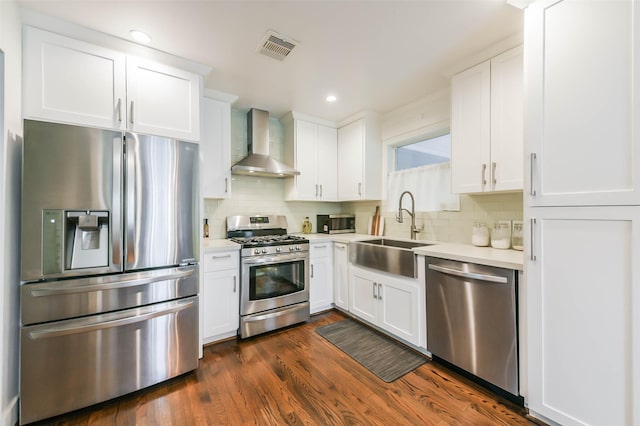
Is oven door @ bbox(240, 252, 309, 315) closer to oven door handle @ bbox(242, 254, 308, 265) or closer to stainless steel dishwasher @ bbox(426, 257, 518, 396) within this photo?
oven door handle @ bbox(242, 254, 308, 265)

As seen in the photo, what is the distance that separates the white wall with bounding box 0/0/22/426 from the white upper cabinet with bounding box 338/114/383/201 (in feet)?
9.71

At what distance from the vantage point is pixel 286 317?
108 inches

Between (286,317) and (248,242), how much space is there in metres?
0.91

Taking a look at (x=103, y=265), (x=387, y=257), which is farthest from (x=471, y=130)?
(x=103, y=265)

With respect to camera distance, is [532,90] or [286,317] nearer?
[532,90]

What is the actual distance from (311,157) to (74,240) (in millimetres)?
2542

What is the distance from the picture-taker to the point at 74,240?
5.26 ft

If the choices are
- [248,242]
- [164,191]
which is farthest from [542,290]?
[164,191]

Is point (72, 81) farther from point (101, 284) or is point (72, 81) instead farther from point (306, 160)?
point (306, 160)

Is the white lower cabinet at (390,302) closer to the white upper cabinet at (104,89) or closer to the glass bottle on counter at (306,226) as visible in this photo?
the glass bottle on counter at (306,226)

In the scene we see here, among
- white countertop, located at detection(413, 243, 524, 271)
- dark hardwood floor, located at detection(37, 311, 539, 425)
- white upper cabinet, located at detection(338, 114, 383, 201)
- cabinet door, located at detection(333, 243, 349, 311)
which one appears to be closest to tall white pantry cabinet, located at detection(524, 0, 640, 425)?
white countertop, located at detection(413, 243, 524, 271)

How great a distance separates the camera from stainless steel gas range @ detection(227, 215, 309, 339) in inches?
100

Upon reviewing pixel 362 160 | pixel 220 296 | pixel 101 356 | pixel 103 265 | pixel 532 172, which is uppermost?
pixel 362 160

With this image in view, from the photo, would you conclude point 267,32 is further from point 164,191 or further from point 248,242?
point 248,242
